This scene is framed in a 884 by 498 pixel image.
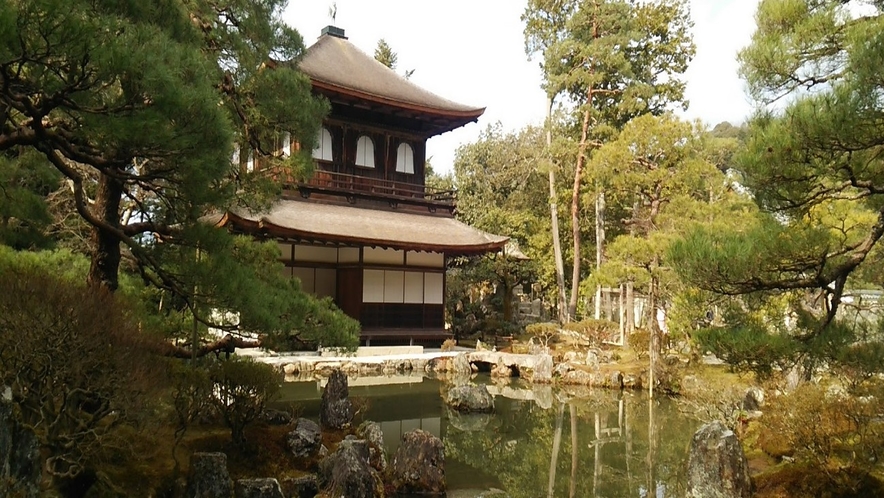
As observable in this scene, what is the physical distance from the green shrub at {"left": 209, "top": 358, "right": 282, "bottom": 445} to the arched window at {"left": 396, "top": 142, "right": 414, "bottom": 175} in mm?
12996

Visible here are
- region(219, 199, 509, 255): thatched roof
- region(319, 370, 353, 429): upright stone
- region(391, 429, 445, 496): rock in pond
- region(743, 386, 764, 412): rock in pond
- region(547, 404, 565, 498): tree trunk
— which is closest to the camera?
region(391, 429, 445, 496): rock in pond

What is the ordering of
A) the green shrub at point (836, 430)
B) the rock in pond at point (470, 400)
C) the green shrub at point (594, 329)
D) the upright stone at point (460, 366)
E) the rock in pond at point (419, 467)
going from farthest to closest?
1. the green shrub at point (594, 329)
2. the upright stone at point (460, 366)
3. the rock in pond at point (470, 400)
4. the rock in pond at point (419, 467)
5. the green shrub at point (836, 430)

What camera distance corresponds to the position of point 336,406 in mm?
7754

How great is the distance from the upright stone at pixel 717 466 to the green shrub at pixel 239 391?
4024mm

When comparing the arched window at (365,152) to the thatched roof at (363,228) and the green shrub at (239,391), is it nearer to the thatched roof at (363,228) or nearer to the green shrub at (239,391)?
the thatched roof at (363,228)

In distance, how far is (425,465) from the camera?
21.1 ft

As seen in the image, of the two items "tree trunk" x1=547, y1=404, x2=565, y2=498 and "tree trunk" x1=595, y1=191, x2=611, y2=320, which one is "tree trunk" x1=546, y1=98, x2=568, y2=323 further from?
"tree trunk" x1=547, y1=404, x2=565, y2=498

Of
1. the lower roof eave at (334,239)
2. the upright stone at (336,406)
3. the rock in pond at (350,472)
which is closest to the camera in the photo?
the rock in pond at (350,472)

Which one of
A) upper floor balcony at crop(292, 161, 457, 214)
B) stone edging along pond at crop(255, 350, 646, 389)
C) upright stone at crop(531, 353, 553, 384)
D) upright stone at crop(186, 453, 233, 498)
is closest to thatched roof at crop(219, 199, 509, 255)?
upper floor balcony at crop(292, 161, 457, 214)

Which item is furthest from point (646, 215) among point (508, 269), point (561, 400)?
point (508, 269)

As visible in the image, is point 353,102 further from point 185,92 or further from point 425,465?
point 185,92

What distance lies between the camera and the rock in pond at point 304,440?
19.9 ft

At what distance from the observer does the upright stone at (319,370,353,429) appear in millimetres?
7707

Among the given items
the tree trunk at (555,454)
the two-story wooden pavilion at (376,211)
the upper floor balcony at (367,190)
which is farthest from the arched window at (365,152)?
the tree trunk at (555,454)
